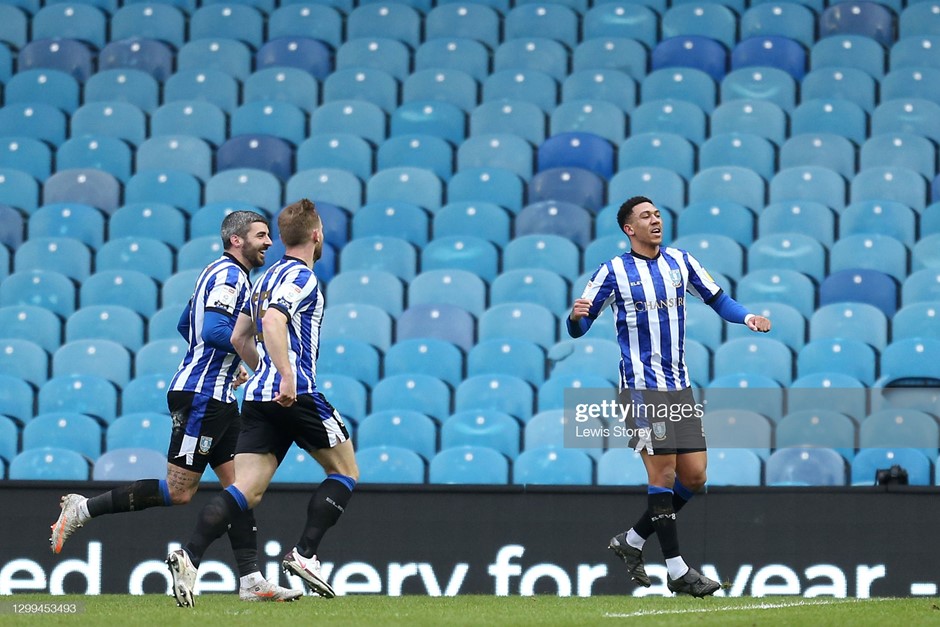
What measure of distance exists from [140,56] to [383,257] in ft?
12.1

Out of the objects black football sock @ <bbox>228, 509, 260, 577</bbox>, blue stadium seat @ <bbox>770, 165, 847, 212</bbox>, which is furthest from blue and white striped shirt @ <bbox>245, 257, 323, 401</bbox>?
blue stadium seat @ <bbox>770, 165, 847, 212</bbox>

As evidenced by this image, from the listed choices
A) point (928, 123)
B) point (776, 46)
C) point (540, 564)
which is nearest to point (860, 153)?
point (928, 123)

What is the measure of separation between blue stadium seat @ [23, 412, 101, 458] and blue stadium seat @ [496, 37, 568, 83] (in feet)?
16.3

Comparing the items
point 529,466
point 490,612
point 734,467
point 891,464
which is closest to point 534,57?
point 529,466

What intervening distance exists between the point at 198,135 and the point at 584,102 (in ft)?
10.8

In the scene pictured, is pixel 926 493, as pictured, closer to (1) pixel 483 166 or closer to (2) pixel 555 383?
(2) pixel 555 383

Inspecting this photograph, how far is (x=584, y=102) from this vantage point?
39.5 feet

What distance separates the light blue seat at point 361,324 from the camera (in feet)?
33.7

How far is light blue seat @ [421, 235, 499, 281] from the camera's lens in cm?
1086

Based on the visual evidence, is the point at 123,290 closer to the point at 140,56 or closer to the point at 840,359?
the point at 140,56

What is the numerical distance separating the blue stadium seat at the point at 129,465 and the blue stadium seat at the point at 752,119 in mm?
5440

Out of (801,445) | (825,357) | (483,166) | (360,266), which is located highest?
(483,166)

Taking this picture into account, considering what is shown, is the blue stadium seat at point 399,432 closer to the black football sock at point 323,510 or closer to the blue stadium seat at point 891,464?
the blue stadium seat at point 891,464

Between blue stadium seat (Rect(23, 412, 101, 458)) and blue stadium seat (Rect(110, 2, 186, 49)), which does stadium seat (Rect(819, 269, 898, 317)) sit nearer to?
blue stadium seat (Rect(23, 412, 101, 458))
